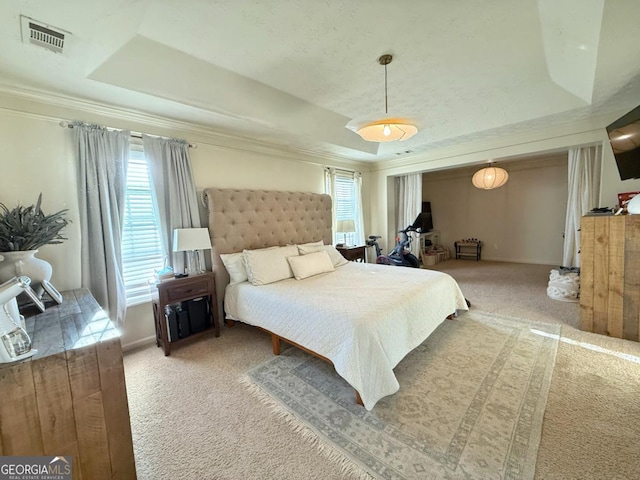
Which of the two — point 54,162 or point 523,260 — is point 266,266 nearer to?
point 54,162

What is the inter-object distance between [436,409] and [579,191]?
15.0 ft

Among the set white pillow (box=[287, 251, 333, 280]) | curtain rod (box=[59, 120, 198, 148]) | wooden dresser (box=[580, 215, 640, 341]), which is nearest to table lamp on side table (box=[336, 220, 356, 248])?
white pillow (box=[287, 251, 333, 280])

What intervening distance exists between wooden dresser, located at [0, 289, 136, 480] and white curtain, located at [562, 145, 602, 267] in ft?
19.4

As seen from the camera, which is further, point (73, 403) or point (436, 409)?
point (436, 409)

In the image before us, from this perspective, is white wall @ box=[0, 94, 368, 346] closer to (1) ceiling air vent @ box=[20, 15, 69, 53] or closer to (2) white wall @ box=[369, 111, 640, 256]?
(1) ceiling air vent @ box=[20, 15, 69, 53]

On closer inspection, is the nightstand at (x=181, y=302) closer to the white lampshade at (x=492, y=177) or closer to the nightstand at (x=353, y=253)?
the nightstand at (x=353, y=253)

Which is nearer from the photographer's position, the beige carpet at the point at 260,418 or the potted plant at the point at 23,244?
the beige carpet at the point at 260,418

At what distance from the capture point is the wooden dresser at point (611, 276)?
2.49 m

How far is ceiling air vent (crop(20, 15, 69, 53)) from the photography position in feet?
4.84

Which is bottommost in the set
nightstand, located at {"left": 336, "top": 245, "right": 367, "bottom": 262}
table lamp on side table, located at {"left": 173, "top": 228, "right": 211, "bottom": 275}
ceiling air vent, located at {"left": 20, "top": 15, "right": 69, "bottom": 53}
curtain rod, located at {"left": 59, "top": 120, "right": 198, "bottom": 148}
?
nightstand, located at {"left": 336, "top": 245, "right": 367, "bottom": 262}

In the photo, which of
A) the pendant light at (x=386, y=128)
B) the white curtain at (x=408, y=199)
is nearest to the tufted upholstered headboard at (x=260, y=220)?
the pendant light at (x=386, y=128)

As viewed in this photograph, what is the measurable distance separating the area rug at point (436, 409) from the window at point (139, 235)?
1.58 metres

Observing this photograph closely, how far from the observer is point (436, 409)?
1.75 m

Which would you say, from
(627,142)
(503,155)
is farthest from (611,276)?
(503,155)
